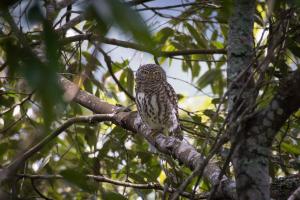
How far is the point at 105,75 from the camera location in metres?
5.04

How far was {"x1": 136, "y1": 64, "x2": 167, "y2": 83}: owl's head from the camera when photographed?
4.95 meters

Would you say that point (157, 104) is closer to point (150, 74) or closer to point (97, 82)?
point (150, 74)

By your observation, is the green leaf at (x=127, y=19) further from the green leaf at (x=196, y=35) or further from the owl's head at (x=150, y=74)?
Answer: the owl's head at (x=150, y=74)

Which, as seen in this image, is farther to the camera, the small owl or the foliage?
the small owl

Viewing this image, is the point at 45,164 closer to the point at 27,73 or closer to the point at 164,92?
the point at 164,92

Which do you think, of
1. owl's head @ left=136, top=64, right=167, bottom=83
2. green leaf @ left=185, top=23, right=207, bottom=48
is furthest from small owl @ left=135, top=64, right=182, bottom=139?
green leaf @ left=185, top=23, right=207, bottom=48

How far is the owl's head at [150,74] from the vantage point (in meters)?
4.95

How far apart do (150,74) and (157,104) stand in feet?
1.76

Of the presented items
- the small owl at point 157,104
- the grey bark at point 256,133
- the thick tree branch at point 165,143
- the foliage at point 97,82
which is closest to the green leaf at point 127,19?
the foliage at point 97,82

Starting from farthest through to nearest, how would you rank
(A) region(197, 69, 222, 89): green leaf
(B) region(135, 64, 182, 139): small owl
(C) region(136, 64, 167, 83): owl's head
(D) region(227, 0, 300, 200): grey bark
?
(C) region(136, 64, 167, 83): owl's head < (B) region(135, 64, 182, 139): small owl < (A) region(197, 69, 222, 89): green leaf < (D) region(227, 0, 300, 200): grey bark

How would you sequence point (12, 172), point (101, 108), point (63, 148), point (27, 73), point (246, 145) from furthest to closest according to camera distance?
1. point (63, 148)
2. point (101, 108)
3. point (246, 145)
4. point (12, 172)
5. point (27, 73)

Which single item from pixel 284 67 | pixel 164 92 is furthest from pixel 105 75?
pixel 284 67

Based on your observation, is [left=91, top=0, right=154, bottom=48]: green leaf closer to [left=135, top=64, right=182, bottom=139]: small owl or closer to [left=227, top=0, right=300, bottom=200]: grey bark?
[left=227, top=0, right=300, bottom=200]: grey bark

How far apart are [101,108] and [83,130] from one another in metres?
0.67
